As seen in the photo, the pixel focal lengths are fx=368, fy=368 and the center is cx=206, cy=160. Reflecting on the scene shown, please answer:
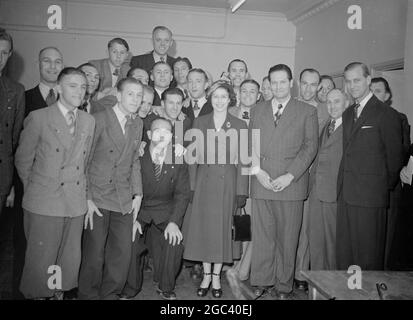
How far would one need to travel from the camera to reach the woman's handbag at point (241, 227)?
319 cm

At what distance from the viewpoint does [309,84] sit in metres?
3.83

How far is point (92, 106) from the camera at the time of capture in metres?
3.46

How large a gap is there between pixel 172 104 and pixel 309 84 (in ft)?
4.87

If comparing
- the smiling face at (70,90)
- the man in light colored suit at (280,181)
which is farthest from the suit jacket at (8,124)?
the man in light colored suit at (280,181)

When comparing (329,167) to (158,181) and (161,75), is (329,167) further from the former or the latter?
(161,75)

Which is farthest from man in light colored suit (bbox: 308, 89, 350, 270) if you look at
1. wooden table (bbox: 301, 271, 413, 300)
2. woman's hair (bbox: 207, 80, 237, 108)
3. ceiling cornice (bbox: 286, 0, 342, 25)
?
ceiling cornice (bbox: 286, 0, 342, 25)

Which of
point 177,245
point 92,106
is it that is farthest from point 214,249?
point 92,106

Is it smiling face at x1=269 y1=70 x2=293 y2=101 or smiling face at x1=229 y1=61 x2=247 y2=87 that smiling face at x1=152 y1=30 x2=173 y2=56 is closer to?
smiling face at x1=229 y1=61 x2=247 y2=87

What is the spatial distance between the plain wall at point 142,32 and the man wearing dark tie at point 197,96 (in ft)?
15.0

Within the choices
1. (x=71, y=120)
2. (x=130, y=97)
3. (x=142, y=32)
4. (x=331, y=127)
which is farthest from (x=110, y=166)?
(x=142, y=32)

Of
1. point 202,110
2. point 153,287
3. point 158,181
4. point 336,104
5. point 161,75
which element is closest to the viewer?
point 158,181

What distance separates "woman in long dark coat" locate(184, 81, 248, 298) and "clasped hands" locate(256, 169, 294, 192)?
6.0 inches

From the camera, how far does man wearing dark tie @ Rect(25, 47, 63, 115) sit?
314 centimetres
